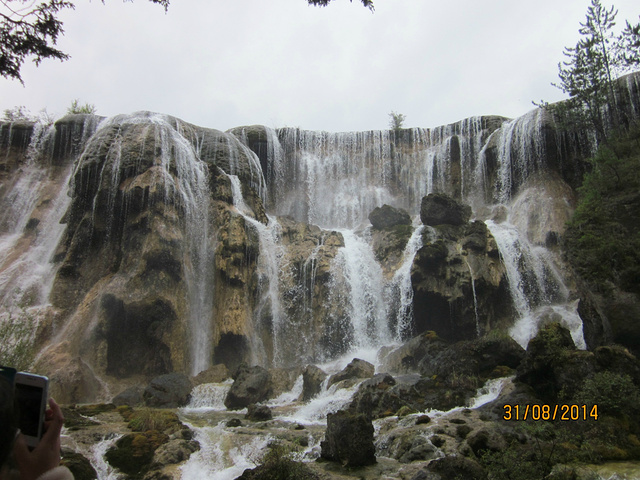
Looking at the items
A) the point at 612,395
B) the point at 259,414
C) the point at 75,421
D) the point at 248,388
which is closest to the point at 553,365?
the point at 612,395

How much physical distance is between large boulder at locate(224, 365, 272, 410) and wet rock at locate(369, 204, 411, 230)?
14.5 m

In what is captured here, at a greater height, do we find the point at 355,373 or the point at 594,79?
the point at 594,79

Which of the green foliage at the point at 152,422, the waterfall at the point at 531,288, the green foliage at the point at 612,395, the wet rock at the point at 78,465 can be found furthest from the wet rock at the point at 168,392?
the waterfall at the point at 531,288

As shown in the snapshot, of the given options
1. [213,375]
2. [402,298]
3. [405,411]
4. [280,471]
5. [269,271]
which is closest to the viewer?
[280,471]

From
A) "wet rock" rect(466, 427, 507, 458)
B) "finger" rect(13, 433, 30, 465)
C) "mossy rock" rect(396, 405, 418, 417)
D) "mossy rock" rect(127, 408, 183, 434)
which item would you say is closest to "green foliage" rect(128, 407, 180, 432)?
"mossy rock" rect(127, 408, 183, 434)

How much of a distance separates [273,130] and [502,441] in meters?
31.7

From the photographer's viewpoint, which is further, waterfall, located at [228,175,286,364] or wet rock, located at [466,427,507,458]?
waterfall, located at [228,175,286,364]

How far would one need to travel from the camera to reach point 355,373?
18.9m

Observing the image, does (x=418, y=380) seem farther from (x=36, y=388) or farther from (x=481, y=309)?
(x=36, y=388)

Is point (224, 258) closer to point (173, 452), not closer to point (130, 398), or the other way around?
point (130, 398)

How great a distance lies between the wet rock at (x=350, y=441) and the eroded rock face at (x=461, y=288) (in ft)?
44.7

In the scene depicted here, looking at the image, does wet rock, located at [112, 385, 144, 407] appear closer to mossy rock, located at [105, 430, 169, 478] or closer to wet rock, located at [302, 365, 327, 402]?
mossy rock, located at [105, 430, 169, 478]

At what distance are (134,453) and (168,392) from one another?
7.15 metres

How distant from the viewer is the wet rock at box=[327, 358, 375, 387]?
18.7 meters
